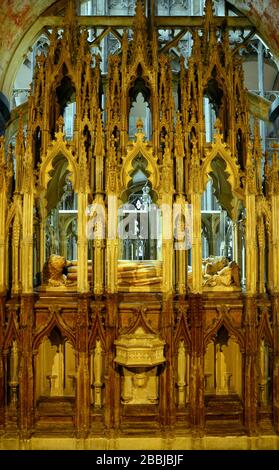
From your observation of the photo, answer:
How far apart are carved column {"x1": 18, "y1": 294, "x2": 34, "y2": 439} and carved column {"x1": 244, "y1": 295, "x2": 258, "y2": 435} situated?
2642 millimetres

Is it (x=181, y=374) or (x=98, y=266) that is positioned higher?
(x=98, y=266)

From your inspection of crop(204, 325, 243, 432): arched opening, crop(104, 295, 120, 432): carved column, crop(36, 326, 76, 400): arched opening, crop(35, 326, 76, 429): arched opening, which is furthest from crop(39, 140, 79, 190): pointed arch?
crop(204, 325, 243, 432): arched opening

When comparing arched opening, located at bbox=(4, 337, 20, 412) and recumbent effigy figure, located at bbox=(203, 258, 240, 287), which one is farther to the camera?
recumbent effigy figure, located at bbox=(203, 258, 240, 287)

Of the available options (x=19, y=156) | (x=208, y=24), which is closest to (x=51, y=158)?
(x=19, y=156)

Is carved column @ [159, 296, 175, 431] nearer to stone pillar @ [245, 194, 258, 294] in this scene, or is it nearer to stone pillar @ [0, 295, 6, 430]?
stone pillar @ [245, 194, 258, 294]

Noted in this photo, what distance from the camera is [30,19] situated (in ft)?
24.0

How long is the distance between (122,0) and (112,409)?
10.5 metres

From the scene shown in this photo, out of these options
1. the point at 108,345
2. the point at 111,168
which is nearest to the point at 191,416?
the point at 108,345

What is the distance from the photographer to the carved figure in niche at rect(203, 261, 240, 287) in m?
5.90

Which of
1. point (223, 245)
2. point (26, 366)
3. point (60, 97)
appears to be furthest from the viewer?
point (223, 245)

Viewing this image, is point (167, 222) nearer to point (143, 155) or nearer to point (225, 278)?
point (143, 155)

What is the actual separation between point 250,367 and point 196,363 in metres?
0.67

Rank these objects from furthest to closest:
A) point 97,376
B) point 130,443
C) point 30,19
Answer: point 30,19 → point 97,376 → point 130,443

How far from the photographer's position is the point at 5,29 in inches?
267
